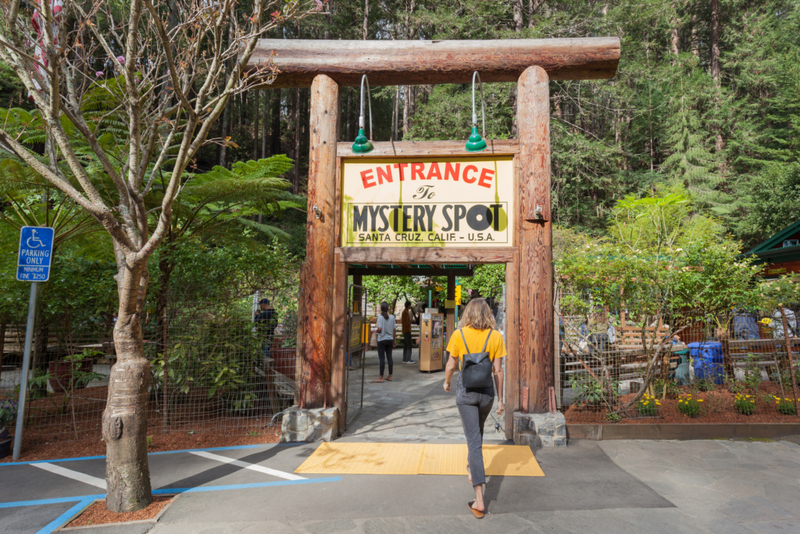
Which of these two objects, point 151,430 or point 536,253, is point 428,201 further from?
point 151,430

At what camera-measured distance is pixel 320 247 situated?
21.5 feet

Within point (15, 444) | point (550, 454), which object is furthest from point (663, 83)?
point (15, 444)

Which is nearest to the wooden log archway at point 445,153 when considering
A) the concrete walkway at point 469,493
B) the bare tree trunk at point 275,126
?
the concrete walkway at point 469,493

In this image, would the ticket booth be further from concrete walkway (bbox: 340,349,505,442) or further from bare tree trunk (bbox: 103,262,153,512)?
bare tree trunk (bbox: 103,262,153,512)

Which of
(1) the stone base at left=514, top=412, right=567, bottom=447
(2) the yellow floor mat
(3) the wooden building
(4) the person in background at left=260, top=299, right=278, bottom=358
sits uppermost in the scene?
(3) the wooden building

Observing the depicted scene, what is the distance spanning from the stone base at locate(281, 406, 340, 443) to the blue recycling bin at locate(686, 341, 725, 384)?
5.91 metres

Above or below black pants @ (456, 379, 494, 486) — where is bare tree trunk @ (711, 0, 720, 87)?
above

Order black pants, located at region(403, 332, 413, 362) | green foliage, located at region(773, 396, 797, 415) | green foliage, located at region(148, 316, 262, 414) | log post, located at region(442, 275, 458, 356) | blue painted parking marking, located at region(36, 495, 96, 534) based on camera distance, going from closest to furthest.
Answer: blue painted parking marking, located at region(36, 495, 96, 534) < green foliage, located at region(148, 316, 262, 414) < green foliage, located at region(773, 396, 797, 415) < log post, located at region(442, 275, 458, 356) < black pants, located at region(403, 332, 413, 362)

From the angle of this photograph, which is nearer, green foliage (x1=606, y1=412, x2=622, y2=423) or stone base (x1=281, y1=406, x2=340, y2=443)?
stone base (x1=281, y1=406, x2=340, y2=443)

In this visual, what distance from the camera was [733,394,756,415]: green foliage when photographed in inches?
266

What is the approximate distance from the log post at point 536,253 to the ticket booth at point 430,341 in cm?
640

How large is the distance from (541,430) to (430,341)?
685 centimetres

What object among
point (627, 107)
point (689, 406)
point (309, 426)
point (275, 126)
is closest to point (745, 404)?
point (689, 406)

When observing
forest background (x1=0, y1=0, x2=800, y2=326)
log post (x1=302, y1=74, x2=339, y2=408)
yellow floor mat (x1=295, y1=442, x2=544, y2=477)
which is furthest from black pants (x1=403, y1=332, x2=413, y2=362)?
yellow floor mat (x1=295, y1=442, x2=544, y2=477)
